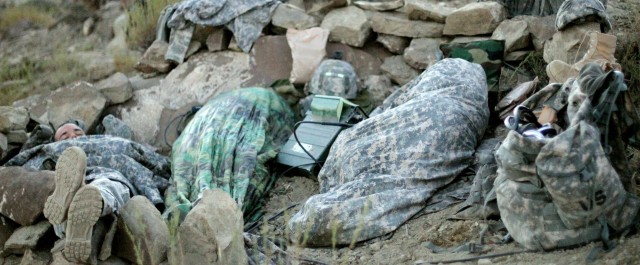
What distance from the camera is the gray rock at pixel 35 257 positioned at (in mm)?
5336

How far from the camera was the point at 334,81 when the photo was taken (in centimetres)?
705

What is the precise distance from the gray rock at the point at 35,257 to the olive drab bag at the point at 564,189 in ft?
8.55

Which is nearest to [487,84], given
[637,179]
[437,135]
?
[437,135]

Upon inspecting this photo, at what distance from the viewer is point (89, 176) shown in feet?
18.8

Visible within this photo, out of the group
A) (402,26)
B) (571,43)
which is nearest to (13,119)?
(402,26)

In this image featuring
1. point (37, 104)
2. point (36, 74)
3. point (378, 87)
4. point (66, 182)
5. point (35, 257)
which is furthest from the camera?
point (36, 74)

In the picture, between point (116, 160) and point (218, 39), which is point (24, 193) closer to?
point (116, 160)

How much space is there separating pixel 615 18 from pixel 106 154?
12.6ft

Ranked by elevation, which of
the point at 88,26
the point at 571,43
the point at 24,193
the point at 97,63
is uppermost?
the point at 571,43

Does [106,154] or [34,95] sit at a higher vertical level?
[106,154]

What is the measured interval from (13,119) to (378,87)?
9.16 ft

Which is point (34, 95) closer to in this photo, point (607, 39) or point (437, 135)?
point (437, 135)

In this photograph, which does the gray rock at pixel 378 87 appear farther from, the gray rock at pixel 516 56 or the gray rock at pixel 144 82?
the gray rock at pixel 144 82

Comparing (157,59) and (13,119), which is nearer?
(13,119)
